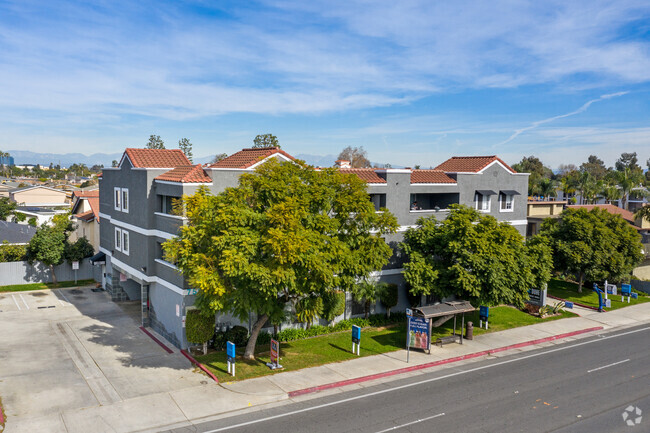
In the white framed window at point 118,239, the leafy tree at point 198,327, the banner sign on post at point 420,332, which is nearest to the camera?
the leafy tree at point 198,327

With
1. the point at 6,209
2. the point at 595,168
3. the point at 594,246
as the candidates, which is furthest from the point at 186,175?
the point at 595,168

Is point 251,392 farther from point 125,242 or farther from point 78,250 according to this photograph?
point 78,250

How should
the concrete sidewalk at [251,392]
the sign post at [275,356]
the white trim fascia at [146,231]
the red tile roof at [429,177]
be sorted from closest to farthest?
the concrete sidewalk at [251,392] → the sign post at [275,356] → the white trim fascia at [146,231] → the red tile roof at [429,177]

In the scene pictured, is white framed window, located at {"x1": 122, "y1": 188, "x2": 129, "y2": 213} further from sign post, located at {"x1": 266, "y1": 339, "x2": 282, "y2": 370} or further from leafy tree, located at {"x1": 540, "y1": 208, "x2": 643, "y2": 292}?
leafy tree, located at {"x1": 540, "y1": 208, "x2": 643, "y2": 292}

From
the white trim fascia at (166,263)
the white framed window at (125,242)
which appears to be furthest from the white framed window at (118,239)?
the white trim fascia at (166,263)

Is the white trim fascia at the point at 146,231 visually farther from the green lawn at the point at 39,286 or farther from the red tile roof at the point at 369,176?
the red tile roof at the point at 369,176

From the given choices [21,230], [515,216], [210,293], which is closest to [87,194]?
[21,230]
